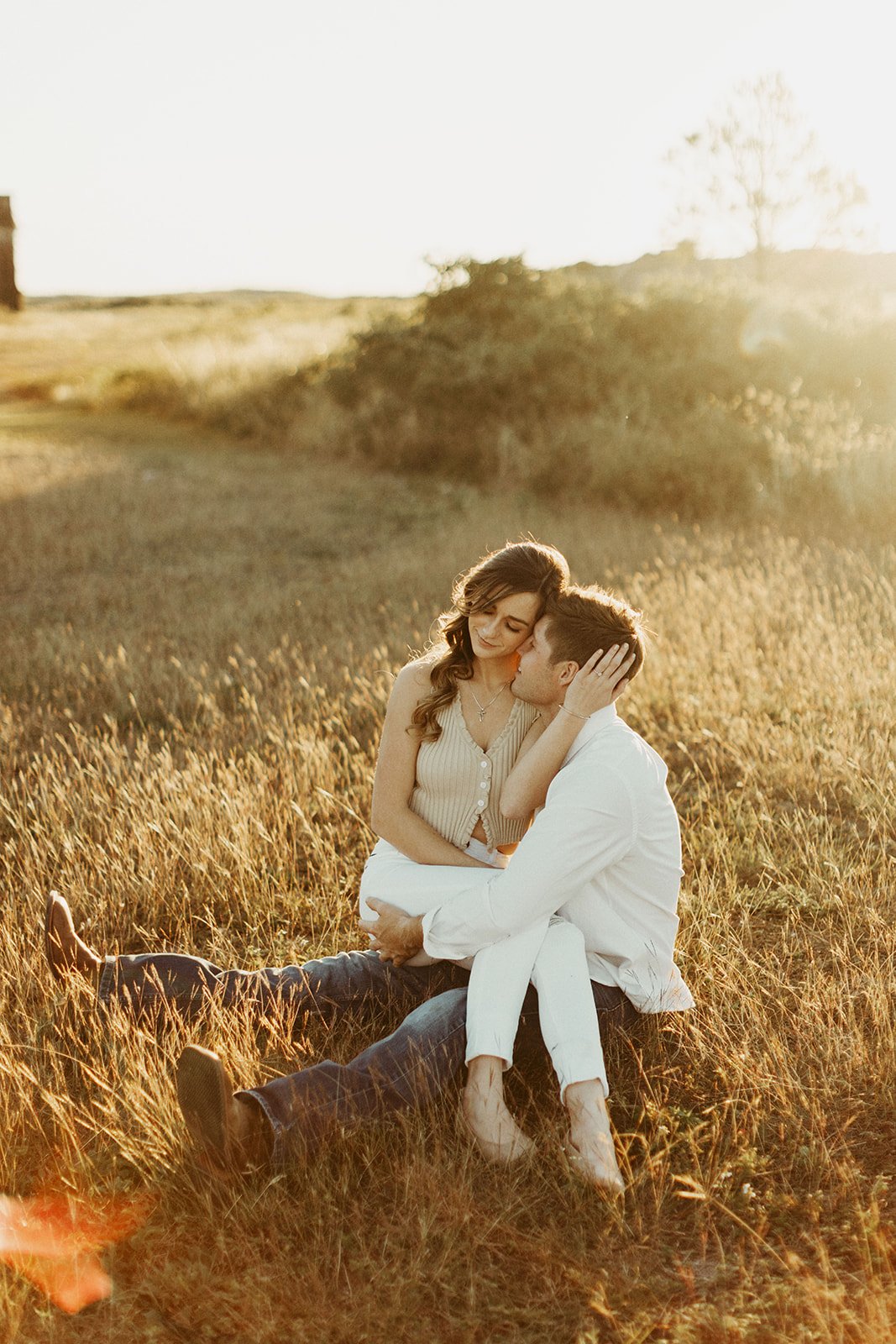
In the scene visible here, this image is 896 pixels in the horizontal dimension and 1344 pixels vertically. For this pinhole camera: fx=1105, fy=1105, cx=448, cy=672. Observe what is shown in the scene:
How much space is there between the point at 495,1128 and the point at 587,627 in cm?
134

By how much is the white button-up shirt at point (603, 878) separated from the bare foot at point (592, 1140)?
429mm

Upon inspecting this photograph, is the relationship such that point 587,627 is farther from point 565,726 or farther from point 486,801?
point 486,801

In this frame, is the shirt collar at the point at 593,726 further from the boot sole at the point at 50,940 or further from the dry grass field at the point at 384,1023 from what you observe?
the boot sole at the point at 50,940

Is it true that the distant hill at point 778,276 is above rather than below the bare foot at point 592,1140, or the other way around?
above

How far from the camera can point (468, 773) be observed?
11.8 ft

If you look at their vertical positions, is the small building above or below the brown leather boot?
above

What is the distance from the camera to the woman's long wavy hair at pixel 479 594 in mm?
3299

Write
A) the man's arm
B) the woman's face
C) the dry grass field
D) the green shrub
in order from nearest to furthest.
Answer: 1. the dry grass field
2. the man's arm
3. the woman's face
4. the green shrub

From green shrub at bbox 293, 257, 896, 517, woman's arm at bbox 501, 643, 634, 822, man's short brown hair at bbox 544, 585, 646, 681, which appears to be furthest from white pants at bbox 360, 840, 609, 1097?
green shrub at bbox 293, 257, 896, 517

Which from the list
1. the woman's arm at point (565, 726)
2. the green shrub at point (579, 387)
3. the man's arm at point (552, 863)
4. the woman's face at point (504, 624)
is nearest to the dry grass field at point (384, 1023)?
the man's arm at point (552, 863)

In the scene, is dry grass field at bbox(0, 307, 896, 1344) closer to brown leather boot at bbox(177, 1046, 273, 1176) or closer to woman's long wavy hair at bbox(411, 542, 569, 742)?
brown leather boot at bbox(177, 1046, 273, 1176)

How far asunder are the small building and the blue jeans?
9.82 ft

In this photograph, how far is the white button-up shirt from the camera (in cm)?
289

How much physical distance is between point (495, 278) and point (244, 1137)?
57.7ft
